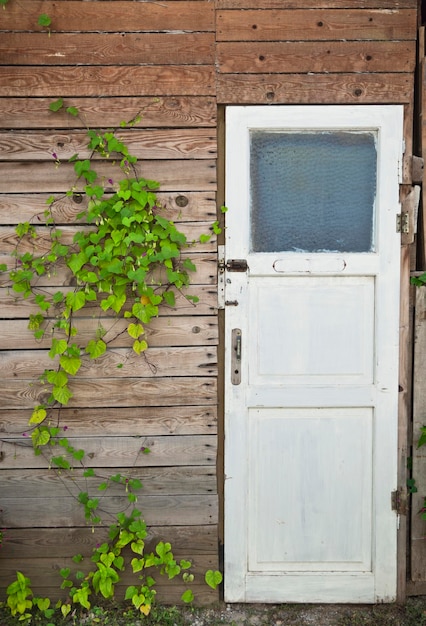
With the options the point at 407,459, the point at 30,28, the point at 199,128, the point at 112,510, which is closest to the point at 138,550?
the point at 112,510

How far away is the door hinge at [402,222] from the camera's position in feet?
11.1

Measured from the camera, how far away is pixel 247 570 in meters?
3.49

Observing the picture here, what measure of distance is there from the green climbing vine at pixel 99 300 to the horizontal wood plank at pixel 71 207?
0.11ft

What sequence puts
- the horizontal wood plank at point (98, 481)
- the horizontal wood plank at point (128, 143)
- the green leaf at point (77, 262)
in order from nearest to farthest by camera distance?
the green leaf at point (77, 262), the horizontal wood plank at point (128, 143), the horizontal wood plank at point (98, 481)

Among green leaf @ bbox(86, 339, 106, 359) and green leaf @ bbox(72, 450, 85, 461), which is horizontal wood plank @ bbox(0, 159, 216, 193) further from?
green leaf @ bbox(72, 450, 85, 461)

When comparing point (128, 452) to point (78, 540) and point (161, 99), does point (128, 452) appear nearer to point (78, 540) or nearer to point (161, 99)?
point (78, 540)

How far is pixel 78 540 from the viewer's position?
345 cm

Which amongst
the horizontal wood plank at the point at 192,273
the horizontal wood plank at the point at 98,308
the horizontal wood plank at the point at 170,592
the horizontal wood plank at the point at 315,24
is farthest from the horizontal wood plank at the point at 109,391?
the horizontal wood plank at the point at 315,24

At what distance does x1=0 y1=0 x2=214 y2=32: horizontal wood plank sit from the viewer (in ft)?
10.8

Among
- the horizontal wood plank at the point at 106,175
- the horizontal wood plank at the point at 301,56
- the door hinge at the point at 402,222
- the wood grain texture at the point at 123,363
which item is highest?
the horizontal wood plank at the point at 301,56

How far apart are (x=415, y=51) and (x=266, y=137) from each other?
35.8 inches

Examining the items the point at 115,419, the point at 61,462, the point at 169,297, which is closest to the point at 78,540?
the point at 61,462

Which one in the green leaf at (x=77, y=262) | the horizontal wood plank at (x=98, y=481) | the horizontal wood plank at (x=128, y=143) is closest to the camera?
the green leaf at (x=77, y=262)

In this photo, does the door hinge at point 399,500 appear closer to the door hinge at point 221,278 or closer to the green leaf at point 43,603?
the door hinge at point 221,278
